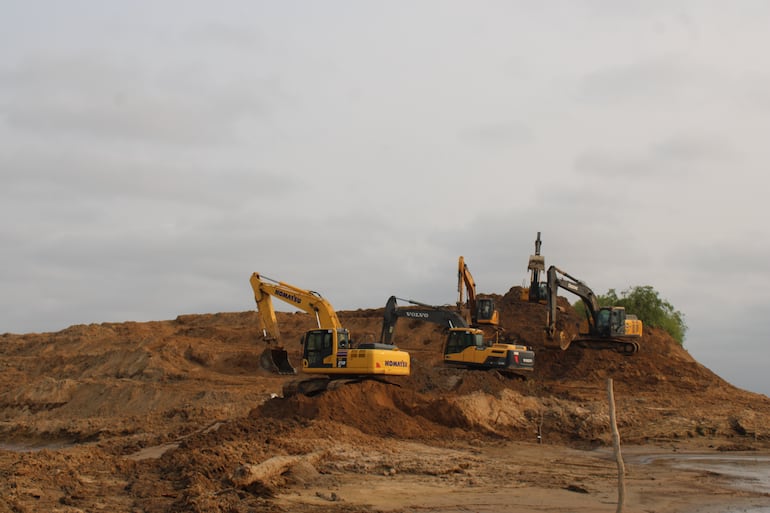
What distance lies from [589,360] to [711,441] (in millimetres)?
13823

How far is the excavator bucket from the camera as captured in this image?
3127cm

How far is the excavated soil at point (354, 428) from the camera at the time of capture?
17.3 m

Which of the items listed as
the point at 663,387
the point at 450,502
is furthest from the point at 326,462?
the point at 663,387

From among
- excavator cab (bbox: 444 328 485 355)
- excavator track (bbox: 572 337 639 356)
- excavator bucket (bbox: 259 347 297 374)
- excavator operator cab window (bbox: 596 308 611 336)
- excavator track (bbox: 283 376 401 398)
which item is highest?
excavator operator cab window (bbox: 596 308 611 336)

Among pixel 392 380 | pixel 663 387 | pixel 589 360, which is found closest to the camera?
pixel 392 380

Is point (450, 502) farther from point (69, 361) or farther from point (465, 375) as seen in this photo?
point (69, 361)

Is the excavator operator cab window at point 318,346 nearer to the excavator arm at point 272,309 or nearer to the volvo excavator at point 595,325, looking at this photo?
the excavator arm at point 272,309

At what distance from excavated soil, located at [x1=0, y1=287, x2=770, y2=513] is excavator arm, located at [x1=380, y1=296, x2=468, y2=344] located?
2430 mm

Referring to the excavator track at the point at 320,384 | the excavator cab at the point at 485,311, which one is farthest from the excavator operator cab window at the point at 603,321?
the excavator track at the point at 320,384

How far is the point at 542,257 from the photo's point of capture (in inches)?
1731

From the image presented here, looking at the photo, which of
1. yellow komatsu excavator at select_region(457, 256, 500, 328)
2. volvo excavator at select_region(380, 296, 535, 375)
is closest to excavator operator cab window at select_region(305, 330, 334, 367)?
volvo excavator at select_region(380, 296, 535, 375)

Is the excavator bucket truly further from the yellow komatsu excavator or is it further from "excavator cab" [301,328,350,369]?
the yellow komatsu excavator

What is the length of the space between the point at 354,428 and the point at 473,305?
22.0 metres

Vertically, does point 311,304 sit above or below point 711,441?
above
